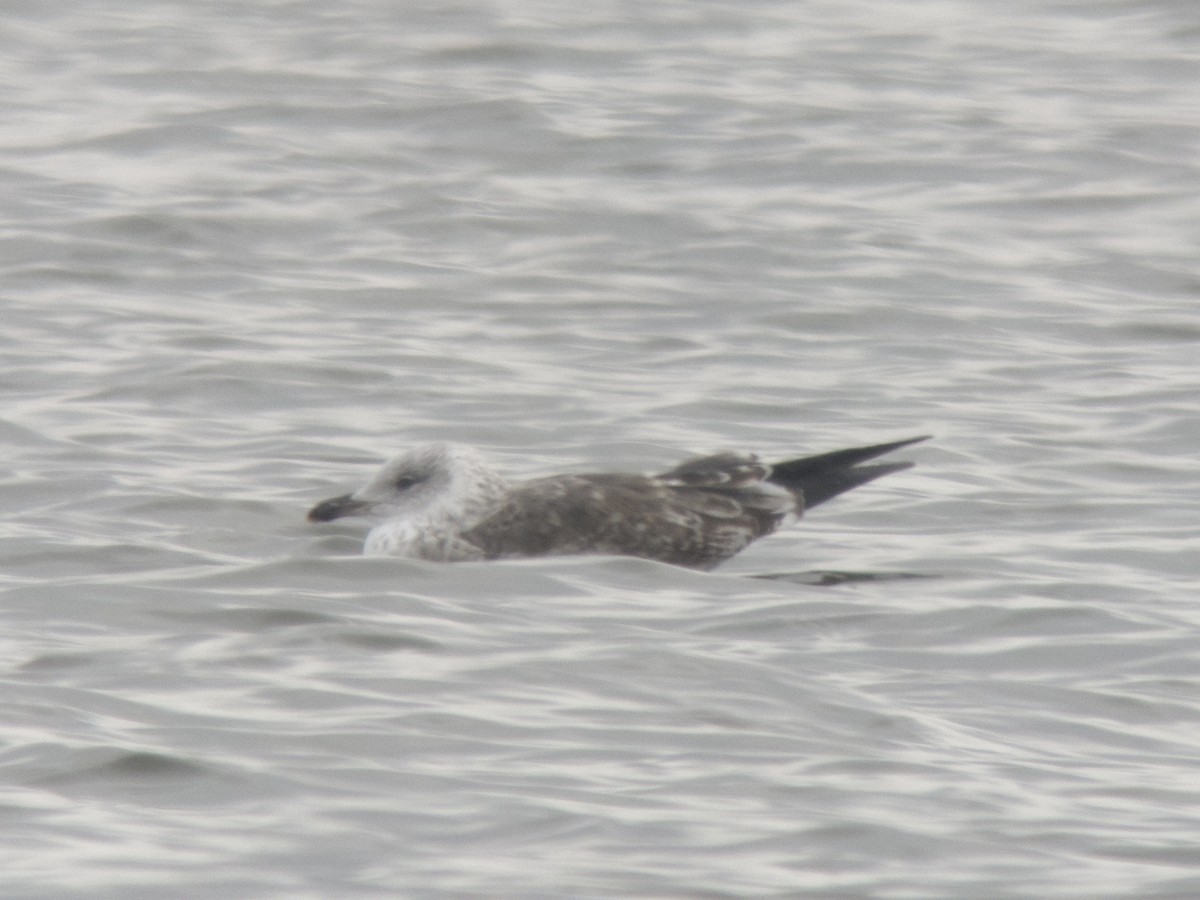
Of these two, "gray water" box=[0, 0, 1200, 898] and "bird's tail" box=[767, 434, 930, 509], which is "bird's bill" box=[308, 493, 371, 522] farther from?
"bird's tail" box=[767, 434, 930, 509]

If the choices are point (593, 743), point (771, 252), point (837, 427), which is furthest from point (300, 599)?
point (771, 252)

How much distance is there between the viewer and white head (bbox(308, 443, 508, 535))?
986 cm

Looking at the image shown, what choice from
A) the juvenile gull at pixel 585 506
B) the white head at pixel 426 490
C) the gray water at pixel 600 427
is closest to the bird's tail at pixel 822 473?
the juvenile gull at pixel 585 506

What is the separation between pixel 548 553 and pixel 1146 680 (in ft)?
7.52

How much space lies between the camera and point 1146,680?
26.9ft

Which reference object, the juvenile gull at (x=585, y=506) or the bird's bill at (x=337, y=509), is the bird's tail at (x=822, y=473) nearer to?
the juvenile gull at (x=585, y=506)

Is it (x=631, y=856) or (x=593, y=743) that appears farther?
(x=593, y=743)

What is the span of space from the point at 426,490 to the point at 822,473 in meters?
1.36

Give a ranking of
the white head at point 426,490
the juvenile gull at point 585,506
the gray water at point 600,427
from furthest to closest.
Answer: the white head at point 426,490 → the juvenile gull at point 585,506 → the gray water at point 600,427

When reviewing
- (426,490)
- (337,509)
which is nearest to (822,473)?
(426,490)

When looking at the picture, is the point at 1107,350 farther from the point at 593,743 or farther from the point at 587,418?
the point at 593,743

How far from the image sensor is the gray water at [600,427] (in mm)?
6805

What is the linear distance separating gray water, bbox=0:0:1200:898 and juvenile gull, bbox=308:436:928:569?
0.59 feet

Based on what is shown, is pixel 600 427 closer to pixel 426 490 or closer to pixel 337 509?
pixel 426 490
